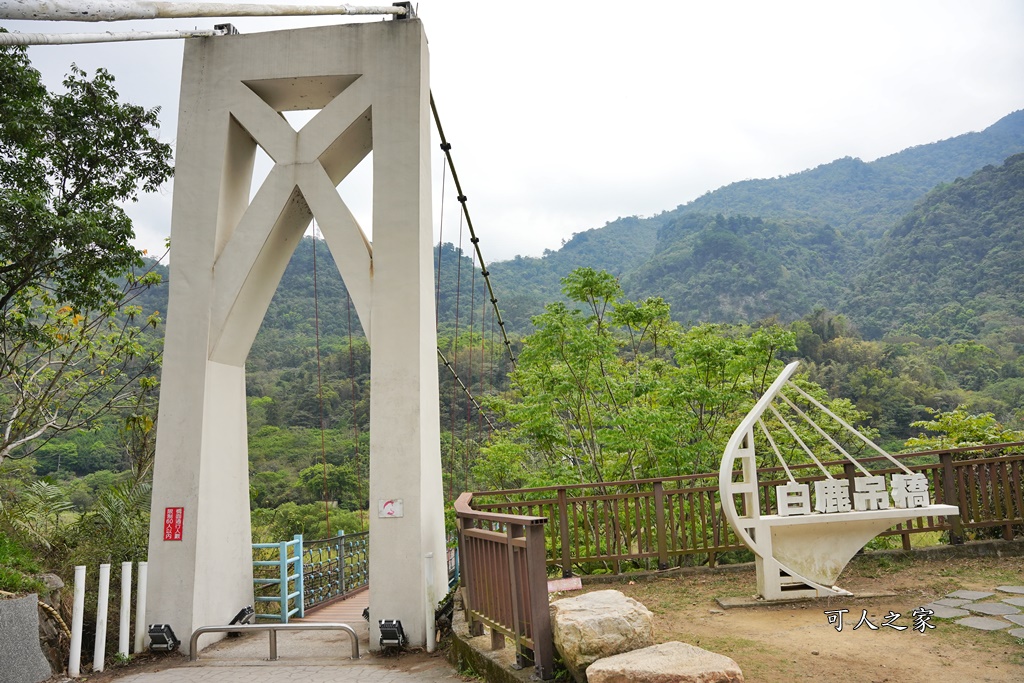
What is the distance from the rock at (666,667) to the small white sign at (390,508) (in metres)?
2.84

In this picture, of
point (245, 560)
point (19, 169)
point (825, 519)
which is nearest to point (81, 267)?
point (19, 169)

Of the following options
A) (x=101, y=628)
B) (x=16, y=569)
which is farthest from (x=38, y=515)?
(x=101, y=628)

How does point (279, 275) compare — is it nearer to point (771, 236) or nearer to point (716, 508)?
point (716, 508)

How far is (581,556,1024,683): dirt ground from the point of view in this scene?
339 centimetres

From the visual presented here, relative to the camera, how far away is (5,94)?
Answer: 6.73 meters

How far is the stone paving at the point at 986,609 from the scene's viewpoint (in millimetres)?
4129

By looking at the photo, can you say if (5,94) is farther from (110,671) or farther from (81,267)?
(110,671)

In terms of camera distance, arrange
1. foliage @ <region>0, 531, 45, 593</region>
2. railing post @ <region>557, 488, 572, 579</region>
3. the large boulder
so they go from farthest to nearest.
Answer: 1. railing post @ <region>557, 488, 572, 579</region>
2. foliage @ <region>0, 531, 45, 593</region>
3. the large boulder

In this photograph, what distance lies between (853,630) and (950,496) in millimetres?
2995

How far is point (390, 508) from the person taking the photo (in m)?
5.61

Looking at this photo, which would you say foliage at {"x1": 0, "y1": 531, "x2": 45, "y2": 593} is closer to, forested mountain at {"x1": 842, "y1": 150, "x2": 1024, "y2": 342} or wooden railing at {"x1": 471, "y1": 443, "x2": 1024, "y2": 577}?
wooden railing at {"x1": 471, "y1": 443, "x2": 1024, "y2": 577}

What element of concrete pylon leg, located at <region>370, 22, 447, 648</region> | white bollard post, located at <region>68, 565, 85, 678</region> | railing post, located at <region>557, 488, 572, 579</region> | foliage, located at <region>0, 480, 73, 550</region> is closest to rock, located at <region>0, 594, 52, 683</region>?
white bollard post, located at <region>68, 565, 85, 678</region>

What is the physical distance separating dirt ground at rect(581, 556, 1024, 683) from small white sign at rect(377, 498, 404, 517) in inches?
72.9

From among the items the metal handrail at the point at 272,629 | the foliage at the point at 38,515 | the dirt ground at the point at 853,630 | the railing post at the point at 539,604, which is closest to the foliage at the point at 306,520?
the foliage at the point at 38,515
